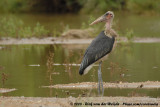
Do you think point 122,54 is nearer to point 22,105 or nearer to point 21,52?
point 21,52

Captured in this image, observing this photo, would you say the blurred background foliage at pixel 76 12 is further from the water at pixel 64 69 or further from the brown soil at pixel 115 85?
the brown soil at pixel 115 85

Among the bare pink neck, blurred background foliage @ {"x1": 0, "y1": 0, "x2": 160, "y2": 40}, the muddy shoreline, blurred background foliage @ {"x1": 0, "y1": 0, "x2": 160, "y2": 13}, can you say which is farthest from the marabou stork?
blurred background foliage @ {"x1": 0, "y1": 0, "x2": 160, "y2": 13}

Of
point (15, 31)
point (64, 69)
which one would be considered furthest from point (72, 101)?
point (15, 31)

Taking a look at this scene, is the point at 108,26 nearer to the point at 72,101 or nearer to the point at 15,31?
the point at 72,101

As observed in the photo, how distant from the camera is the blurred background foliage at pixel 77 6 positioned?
35.9 meters

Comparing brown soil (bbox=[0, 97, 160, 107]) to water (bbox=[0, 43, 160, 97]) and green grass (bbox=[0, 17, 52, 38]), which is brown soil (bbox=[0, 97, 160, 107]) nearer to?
water (bbox=[0, 43, 160, 97])

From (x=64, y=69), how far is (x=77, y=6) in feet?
99.0

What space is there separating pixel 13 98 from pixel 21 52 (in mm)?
8245

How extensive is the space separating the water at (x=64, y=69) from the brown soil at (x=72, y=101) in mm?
472

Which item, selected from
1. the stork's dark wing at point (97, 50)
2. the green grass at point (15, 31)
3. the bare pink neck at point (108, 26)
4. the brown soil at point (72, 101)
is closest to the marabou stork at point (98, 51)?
the stork's dark wing at point (97, 50)

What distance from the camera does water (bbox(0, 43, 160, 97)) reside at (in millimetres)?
8945

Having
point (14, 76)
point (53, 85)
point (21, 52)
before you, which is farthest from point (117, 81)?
point (21, 52)

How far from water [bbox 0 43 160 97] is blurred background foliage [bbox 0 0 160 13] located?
18.1 metres

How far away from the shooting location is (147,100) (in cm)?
777
